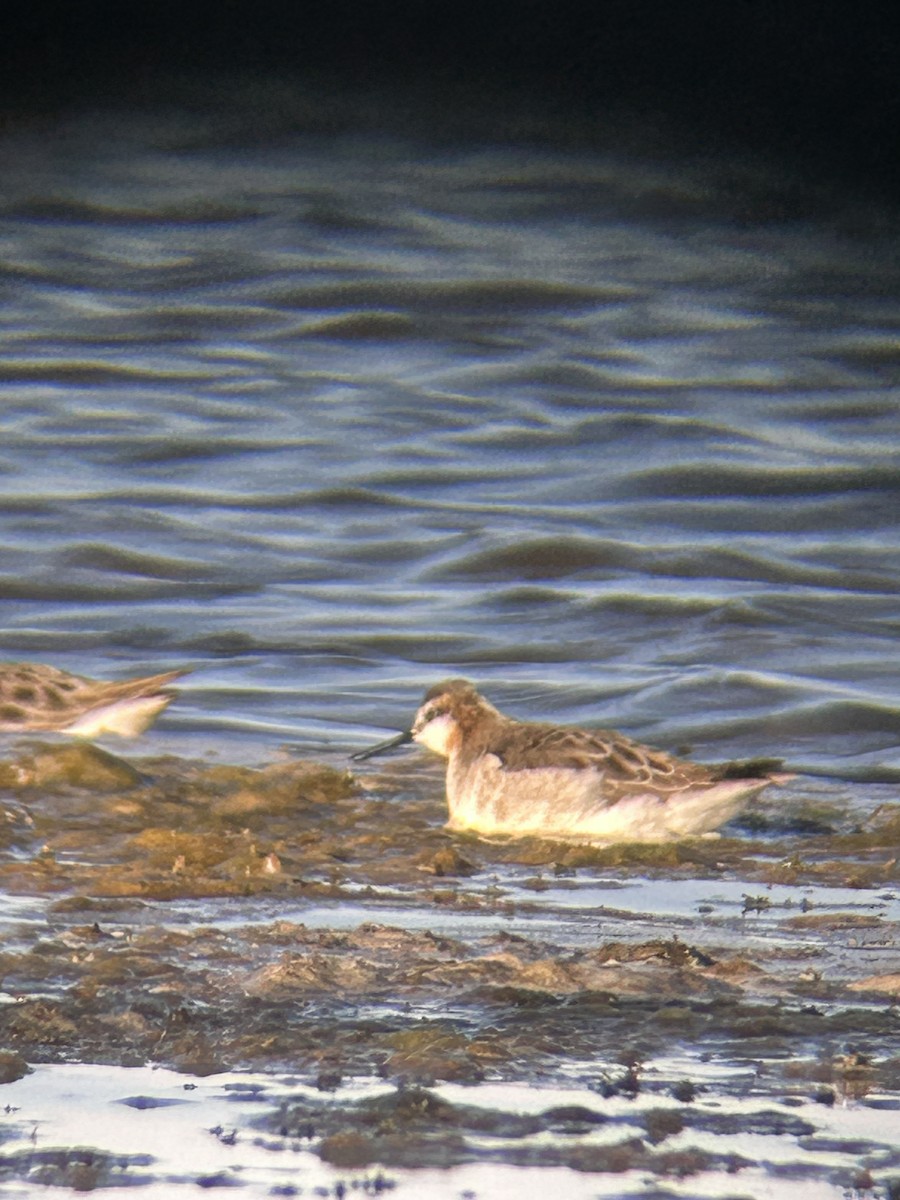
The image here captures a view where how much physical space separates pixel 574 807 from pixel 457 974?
6.78ft

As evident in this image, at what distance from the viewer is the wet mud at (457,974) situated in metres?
3.59

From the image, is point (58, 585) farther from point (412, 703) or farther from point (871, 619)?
point (871, 619)

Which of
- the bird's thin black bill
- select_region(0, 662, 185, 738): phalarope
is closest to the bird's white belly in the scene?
the bird's thin black bill

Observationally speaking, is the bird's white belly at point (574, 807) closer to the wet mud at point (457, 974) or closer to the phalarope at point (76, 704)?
the wet mud at point (457, 974)

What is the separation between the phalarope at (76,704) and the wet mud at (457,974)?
44.9 inches

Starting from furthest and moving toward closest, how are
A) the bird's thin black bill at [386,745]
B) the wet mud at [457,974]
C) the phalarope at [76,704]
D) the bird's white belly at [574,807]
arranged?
the phalarope at [76,704] → the bird's thin black bill at [386,745] → the bird's white belly at [574,807] → the wet mud at [457,974]

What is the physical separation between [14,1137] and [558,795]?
3.23 m

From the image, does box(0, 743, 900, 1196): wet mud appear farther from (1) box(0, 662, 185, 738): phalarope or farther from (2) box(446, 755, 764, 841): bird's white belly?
(1) box(0, 662, 185, 738): phalarope

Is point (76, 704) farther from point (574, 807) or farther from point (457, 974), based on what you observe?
point (457, 974)

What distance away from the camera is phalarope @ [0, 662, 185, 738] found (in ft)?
26.3

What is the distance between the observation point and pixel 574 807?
256 inches

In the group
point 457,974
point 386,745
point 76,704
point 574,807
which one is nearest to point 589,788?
point 574,807

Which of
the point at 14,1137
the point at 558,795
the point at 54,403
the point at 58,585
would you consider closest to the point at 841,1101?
the point at 14,1137

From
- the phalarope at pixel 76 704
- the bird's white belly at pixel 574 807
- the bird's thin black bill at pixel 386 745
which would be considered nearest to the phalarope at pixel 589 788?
the bird's white belly at pixel 574 807
